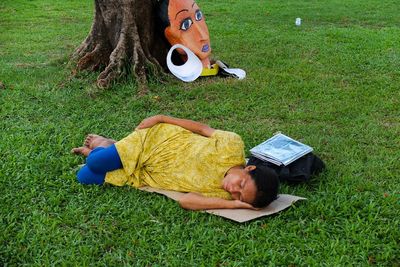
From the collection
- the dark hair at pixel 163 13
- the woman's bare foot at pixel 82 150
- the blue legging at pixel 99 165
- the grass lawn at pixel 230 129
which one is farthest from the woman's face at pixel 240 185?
the dark hair at pixel 163 13

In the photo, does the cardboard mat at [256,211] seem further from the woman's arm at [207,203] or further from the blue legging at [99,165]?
the blue legging at [99,165]

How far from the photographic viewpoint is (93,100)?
5.31m

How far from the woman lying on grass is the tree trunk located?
6.27 feet

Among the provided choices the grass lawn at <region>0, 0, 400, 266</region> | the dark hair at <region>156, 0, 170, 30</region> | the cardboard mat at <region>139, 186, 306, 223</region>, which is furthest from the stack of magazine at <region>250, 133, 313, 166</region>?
the dark hair at <region>156, 0, 170, 30</region>

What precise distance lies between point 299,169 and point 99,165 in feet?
4.76

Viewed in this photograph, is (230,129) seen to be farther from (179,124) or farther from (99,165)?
(99,165)

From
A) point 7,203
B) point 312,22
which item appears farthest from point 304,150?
point 312,22

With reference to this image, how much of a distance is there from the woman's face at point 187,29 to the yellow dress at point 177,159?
2584 millimetres

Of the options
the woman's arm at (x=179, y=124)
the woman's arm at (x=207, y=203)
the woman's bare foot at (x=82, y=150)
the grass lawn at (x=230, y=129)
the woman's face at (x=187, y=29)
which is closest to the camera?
the grass lawn at (x=230, y=129)

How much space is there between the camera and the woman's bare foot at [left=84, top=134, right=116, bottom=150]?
13.3 ft

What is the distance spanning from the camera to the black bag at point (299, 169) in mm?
3600

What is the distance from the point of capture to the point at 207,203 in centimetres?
329

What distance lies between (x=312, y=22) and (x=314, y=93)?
196 inches

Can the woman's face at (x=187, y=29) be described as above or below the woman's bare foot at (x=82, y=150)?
above
